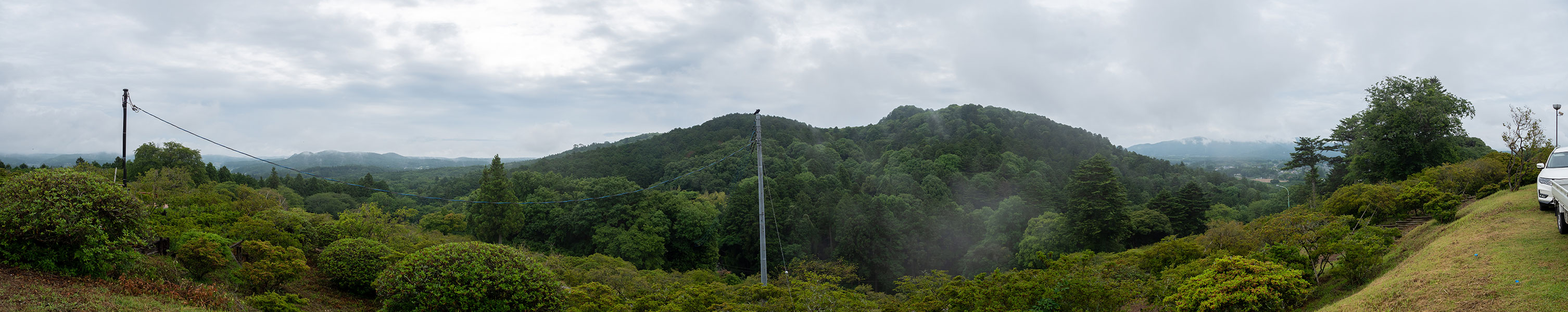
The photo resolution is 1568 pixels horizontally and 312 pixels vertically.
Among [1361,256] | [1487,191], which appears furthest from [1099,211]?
[1361,256]

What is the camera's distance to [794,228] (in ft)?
138

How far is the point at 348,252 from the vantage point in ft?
51.0

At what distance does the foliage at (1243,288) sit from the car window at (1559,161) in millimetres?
5460

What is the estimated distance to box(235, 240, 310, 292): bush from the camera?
1369cm

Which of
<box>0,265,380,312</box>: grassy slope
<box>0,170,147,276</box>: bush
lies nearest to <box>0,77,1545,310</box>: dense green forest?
<box>0,170,147,276</box>: bush

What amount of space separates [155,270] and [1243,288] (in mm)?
18679

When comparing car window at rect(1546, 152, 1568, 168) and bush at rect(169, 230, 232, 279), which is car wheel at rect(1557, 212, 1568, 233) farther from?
bush at rect(169, 230, 232, 279)

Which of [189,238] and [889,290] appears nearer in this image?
[189,238]

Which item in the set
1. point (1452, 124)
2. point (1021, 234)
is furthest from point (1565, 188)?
point (1021, 234)

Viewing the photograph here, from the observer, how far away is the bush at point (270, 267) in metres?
13.7

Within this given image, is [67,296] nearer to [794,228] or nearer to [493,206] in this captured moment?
[493,206]

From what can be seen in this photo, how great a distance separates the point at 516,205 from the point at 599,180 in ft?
23.1

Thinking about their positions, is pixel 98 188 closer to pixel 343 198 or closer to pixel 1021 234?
pixel 1021 234

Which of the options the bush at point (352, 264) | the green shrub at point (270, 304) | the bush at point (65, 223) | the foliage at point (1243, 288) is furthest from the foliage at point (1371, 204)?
A: the bush at point (65, 223)
